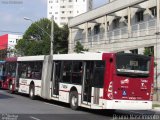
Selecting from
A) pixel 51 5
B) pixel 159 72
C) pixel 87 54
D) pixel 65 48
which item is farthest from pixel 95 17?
pixel 51 5

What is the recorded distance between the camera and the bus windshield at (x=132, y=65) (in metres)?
17.4

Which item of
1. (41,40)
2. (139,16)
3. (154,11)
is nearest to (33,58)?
(154,11)

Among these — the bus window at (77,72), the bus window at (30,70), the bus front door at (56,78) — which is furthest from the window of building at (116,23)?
the bus window at (77,72)

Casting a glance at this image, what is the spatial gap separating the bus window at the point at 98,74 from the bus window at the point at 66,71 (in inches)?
110

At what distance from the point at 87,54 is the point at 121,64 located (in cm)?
231

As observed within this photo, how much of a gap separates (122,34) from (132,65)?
22.3 m

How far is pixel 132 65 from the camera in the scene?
17.6m

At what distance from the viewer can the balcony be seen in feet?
114

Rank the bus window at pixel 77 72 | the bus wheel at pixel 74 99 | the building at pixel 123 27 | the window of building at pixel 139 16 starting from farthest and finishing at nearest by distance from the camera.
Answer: the window of building at pixel 139 16 → the building at pixel 123 27 → the bus wheel at pixel 74 99 → the bus window at pixel 77 72

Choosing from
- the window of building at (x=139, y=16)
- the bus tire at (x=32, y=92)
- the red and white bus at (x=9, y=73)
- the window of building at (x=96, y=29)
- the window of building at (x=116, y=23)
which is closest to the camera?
the bus tire at (x=32, y=92)

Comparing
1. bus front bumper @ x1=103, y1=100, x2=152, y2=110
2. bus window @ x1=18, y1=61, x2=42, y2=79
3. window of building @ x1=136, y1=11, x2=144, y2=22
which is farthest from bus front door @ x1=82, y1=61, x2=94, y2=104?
window of building @ x1=136, y1=11, x2=144, y2=22

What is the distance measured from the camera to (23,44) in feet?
299

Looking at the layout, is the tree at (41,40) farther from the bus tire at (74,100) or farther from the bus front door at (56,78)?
the bus tire at (74,100)

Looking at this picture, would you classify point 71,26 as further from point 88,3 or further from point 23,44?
point 88,3
